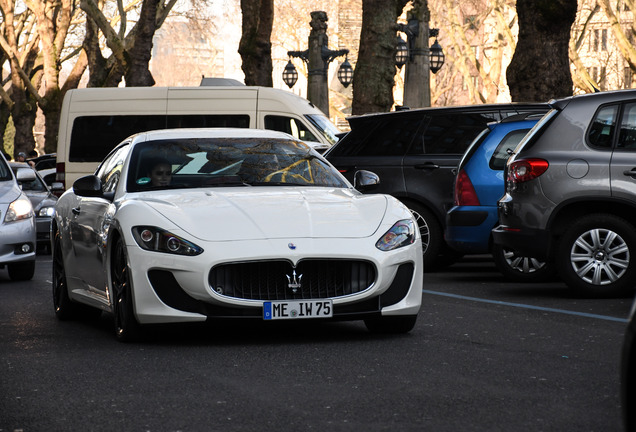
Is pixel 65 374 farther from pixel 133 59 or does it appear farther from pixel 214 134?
pixel 133 59

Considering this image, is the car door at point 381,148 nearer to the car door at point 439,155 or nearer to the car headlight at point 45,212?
the car door at point 439,155

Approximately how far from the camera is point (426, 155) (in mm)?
14859

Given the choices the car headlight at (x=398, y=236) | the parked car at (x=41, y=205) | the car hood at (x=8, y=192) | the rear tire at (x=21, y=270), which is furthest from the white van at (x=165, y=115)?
the car headlight at (x=398, y=236)

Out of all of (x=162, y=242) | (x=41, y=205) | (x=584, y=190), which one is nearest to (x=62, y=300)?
(x=162, y=242)

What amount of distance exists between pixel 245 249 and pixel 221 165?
56.1 inches

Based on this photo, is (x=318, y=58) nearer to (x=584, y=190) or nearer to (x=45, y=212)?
(x=45, y=212)

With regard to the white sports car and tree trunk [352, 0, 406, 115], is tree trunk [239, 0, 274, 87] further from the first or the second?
the white sports car

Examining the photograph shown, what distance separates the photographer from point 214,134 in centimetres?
981

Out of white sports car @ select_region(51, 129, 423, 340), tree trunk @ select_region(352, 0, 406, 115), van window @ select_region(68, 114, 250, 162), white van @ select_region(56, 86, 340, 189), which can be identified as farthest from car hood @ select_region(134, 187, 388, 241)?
tree trunk @ select_region(352, 0, 406, 115)

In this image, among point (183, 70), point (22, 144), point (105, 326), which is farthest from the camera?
point (183, 70)

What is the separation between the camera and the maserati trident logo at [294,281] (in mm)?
8211

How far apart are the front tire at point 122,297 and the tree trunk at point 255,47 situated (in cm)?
2696

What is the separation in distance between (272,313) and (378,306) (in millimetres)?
688

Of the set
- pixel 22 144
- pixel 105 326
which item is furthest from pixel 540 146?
pixel 22 144
